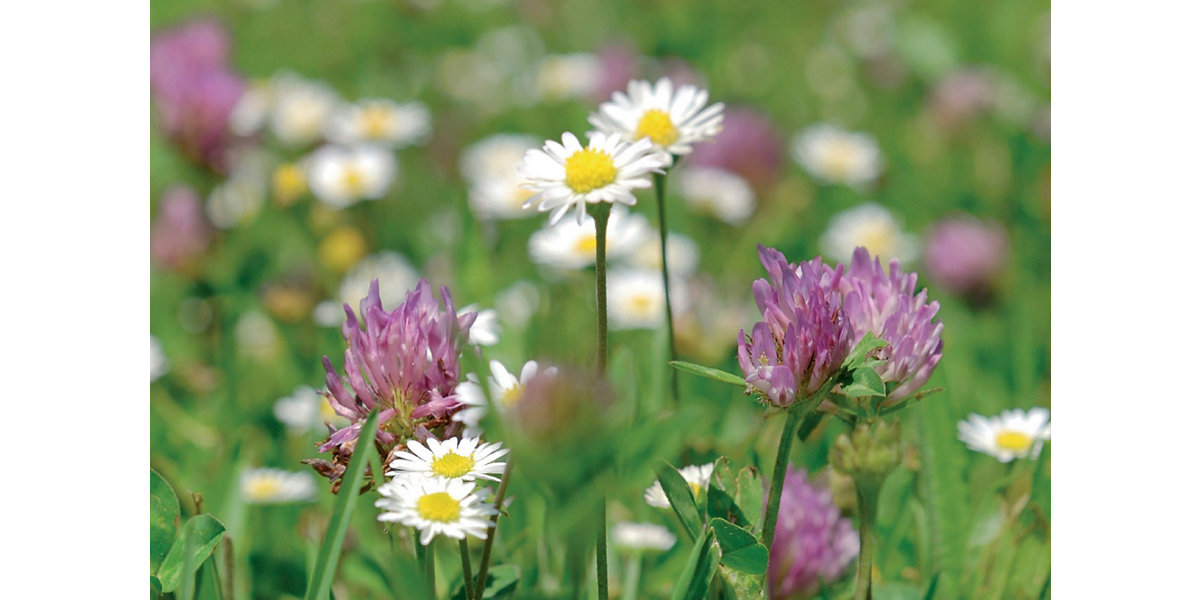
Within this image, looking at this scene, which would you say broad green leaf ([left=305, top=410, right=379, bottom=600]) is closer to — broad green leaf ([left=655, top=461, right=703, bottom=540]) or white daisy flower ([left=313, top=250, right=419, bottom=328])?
broad green leaf ([left=655, top=461, right=703, bottom=540])

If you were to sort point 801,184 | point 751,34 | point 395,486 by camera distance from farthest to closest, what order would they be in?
point 751,34 → point 801,184 → point 395,486

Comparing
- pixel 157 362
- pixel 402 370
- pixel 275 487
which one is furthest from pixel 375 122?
pixel 402 370

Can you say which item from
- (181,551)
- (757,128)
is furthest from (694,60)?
(181,551)

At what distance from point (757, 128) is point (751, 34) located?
0.96m

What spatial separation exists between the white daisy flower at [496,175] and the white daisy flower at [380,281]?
0.18 metres

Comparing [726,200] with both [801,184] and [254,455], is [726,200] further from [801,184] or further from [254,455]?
[254,455]

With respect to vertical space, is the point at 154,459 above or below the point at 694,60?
below

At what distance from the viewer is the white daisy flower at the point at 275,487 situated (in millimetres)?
1355

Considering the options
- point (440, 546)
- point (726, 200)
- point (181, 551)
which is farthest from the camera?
point (726, 200)

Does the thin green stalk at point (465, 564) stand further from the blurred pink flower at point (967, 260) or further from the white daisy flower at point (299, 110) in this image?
the white daisy flower at point (299, 110)

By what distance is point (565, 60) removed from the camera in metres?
3.12

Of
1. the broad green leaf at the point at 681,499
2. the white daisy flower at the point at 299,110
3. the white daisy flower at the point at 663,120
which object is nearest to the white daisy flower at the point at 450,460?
the broad green leaf at the point at 681,499

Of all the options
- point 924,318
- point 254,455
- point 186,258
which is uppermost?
point 924,318

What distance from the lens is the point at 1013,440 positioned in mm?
1273
